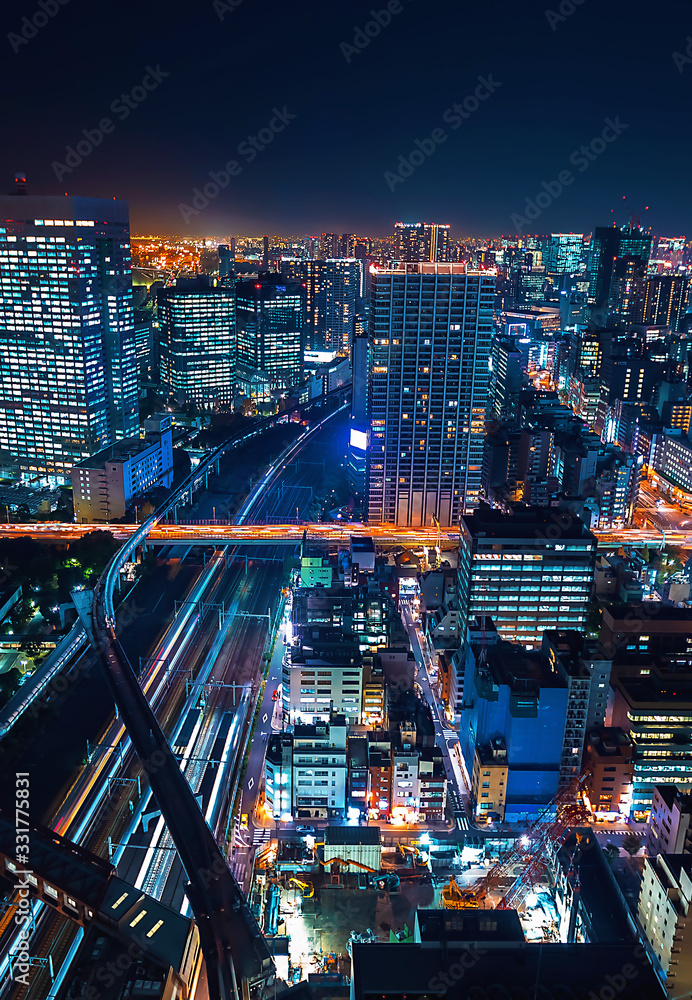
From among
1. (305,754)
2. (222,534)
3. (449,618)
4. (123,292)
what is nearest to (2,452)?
(123,292)

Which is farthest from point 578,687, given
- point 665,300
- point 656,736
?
point 665,300

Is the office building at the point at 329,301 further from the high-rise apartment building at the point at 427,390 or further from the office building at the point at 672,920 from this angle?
the office building at the point at 672,920

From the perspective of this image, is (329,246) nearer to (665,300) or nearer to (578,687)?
(665,300)

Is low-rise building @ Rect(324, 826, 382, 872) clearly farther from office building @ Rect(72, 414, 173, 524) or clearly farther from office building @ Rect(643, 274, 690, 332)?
office building @ Rect(643, 274, 690, 332)

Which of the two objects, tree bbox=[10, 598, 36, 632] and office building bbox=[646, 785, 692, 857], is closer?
office building bbox=[646, 785, 692, 857]

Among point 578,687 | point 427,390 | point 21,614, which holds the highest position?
point 427,390

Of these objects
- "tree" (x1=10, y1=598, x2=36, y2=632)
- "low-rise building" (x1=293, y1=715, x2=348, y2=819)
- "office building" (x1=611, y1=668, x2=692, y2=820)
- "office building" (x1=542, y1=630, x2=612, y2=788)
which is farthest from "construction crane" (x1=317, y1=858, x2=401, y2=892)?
"tree" (x1=10, y1=598, x2=36, y2=632)

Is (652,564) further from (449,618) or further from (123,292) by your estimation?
(123,292)
